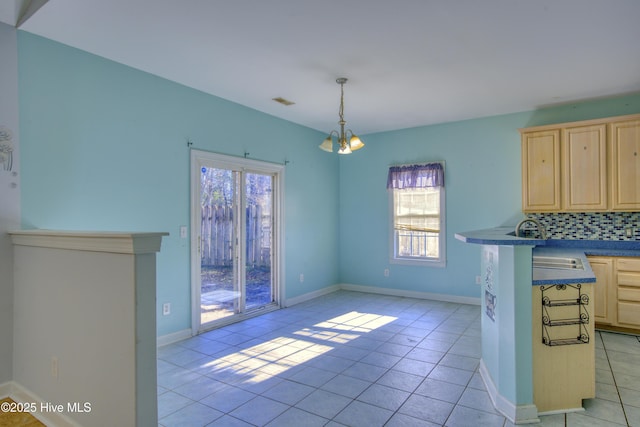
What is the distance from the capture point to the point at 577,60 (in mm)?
3357

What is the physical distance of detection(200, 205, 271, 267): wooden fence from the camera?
4.27m

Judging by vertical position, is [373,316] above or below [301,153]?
below

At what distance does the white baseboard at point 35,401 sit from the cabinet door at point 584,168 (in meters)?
5.27

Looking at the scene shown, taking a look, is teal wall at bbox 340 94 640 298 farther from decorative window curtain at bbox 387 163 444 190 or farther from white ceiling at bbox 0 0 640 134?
white ceiling at bbox 0 0 640 134

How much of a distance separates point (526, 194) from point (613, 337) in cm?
185

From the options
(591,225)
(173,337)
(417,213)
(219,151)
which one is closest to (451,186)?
(417,213)

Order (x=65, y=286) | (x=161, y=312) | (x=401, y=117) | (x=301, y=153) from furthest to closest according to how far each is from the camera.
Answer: (x=301, y=153)
(x=401, y=117)
(x=161, y=312)
(x=65, y=286)

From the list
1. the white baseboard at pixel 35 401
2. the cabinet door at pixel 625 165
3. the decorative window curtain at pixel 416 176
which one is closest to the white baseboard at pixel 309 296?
the decorative window curtain at pixel 416 176

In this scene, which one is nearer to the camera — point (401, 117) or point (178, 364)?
point (178, 364)

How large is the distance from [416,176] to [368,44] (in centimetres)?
306

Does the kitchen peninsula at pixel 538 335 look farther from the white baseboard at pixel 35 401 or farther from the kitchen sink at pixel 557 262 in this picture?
the white baseboard at pixel 35 401

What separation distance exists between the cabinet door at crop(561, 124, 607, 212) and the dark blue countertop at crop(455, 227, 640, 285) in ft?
1.55

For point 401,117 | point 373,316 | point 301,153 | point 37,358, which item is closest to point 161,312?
point 37,358

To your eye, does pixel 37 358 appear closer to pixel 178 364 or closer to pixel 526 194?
pixel 178 364
